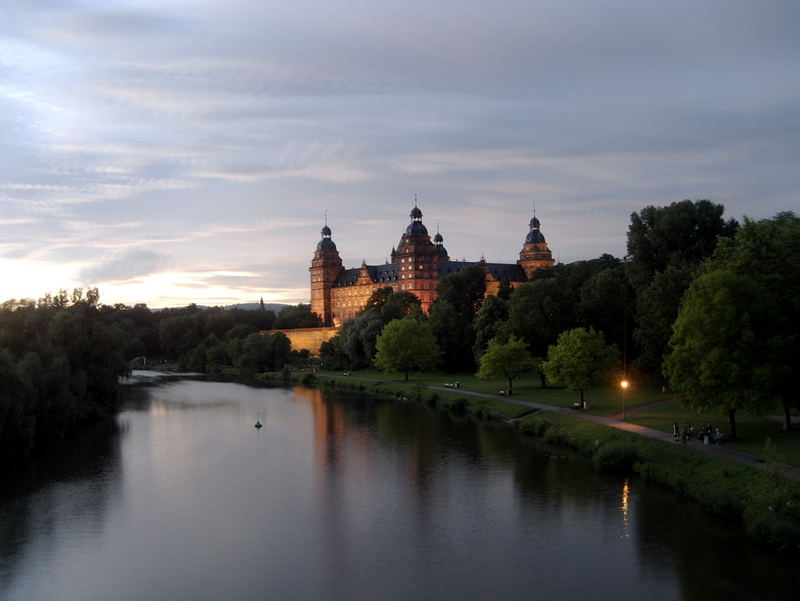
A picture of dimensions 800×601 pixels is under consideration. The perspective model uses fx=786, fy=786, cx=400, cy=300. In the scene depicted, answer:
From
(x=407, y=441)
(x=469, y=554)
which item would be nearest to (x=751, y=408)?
(x=469, y=554)

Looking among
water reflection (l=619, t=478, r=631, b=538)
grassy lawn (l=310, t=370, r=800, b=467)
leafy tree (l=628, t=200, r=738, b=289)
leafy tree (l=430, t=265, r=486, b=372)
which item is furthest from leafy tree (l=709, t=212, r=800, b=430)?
leafy tree (l=430, t=265, r=486, b=372)

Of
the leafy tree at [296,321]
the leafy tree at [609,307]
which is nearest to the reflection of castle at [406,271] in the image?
the leafy tree at [296,321]

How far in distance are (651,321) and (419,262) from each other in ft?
334

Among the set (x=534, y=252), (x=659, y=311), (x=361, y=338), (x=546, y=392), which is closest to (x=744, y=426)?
(x=659, y=311)

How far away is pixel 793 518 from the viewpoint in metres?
23.1

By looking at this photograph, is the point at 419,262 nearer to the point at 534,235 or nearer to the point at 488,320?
the point at 534,235

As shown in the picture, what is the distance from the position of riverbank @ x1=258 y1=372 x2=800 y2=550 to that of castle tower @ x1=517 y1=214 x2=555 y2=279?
105m

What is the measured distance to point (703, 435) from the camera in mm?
33000

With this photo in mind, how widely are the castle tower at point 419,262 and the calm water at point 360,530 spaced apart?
349 feet

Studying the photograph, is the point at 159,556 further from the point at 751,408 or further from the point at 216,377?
the point at 216,377

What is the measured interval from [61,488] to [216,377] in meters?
72.4

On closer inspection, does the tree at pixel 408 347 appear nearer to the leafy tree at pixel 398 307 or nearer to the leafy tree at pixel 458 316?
the leafy tree at pixel 458 316

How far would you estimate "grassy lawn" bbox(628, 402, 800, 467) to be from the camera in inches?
1164

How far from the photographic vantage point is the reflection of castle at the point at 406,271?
15062 cm
